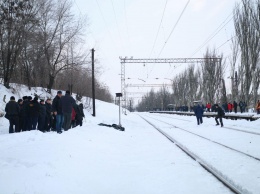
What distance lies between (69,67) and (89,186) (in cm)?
3083

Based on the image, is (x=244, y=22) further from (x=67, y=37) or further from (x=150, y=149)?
(x=150, y=149)

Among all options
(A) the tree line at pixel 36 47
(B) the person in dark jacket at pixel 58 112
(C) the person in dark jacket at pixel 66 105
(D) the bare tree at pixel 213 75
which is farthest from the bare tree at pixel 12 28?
(D) the bare tree at pixel 213 75

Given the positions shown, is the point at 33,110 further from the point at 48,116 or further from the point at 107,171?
the point at 107,171

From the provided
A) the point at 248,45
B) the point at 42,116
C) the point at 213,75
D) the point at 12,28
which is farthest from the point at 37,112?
the point at 213,75

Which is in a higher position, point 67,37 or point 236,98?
point 67,37

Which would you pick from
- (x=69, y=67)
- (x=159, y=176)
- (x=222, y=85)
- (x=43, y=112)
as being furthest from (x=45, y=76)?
(x=159, y=176)

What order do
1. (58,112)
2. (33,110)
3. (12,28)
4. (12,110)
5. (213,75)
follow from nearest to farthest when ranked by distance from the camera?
(58,112) < (12,110) < (33,110) < (12,28) < (213,75)

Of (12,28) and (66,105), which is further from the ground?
(12,28)

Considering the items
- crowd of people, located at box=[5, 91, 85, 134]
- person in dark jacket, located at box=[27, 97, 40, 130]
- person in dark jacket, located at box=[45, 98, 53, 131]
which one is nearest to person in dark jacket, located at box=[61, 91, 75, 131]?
crowd of people, located at box=[5, 91, 85, 134]

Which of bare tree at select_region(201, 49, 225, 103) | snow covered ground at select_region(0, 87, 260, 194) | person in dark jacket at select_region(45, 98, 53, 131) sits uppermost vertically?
bare tree at select_region(201, 49, 225, 103)

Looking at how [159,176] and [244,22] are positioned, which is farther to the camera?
[244,22]

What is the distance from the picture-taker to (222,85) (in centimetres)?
4631

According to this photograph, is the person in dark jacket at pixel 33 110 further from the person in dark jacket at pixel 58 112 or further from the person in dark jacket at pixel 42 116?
the person in dark jacket at pixel 58 112

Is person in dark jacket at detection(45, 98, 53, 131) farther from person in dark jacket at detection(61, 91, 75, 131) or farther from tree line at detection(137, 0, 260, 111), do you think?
tree line at detection(137, 0, 260, 111)
